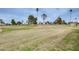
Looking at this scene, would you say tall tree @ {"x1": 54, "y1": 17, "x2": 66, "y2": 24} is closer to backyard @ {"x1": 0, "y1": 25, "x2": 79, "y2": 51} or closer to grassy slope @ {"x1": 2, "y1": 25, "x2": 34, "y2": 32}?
backyard @ {"x1": 0, "y1": 25, "x2": 79, "y2": 51}

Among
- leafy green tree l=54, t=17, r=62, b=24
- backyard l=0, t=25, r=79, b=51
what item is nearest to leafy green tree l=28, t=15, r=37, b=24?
backyard l=0, t=25, r=79, b=51

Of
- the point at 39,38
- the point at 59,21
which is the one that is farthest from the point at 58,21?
the point at 39,38

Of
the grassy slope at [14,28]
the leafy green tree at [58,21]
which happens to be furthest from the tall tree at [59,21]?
the grassy slope at [14,28]

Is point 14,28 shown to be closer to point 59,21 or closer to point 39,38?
point 39,38

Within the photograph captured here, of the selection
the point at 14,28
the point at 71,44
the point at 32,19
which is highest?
the point at 32,19

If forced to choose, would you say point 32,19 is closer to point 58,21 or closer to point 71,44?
point 58,21

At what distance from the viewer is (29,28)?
4.69m

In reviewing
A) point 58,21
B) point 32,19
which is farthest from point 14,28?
point 58,21

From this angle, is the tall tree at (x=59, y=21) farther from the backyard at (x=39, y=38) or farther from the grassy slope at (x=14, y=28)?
the grassy slope at (x=14, y=28)

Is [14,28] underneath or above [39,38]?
above

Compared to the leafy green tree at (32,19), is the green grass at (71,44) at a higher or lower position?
lower
